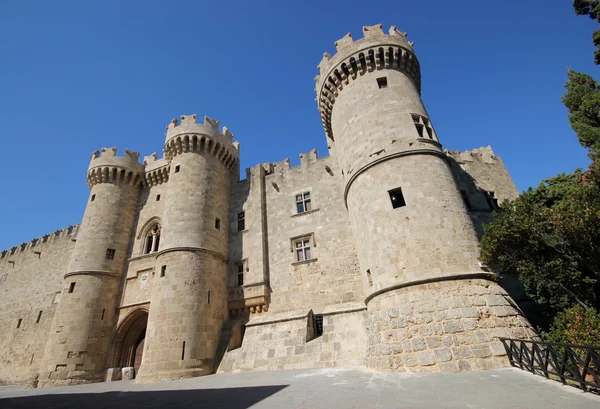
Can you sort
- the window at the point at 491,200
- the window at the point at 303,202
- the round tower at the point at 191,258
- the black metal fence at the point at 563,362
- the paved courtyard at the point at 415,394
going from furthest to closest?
the window at the point at 303,202
the window at the point at 491,200
the round tower at the point at 191,258
the black metal fence at the point at 563,362
the paved courtyard at the point at 415,394

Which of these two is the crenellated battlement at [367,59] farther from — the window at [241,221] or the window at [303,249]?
the window at [241,221]

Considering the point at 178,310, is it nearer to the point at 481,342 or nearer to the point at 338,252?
the point at 338,252

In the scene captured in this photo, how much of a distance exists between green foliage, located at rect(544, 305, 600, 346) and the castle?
2.40 ft

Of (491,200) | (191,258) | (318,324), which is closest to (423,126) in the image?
(491,200)

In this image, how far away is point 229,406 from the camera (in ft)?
17.4

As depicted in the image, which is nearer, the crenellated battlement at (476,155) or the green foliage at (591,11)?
the green foliage at (591,11)

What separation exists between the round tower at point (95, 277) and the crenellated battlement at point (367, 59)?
548 inches

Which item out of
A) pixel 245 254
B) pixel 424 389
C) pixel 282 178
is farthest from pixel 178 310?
pixel 424 389

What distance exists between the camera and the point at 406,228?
31.8 feet

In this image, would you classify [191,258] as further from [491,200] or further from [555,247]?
[491,200]

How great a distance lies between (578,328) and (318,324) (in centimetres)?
870

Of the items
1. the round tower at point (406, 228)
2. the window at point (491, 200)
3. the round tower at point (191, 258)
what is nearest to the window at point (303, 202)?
the round tower at point (406, 228)

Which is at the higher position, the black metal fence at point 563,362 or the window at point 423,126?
the window at point 423,126

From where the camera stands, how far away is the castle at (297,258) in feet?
28.8
